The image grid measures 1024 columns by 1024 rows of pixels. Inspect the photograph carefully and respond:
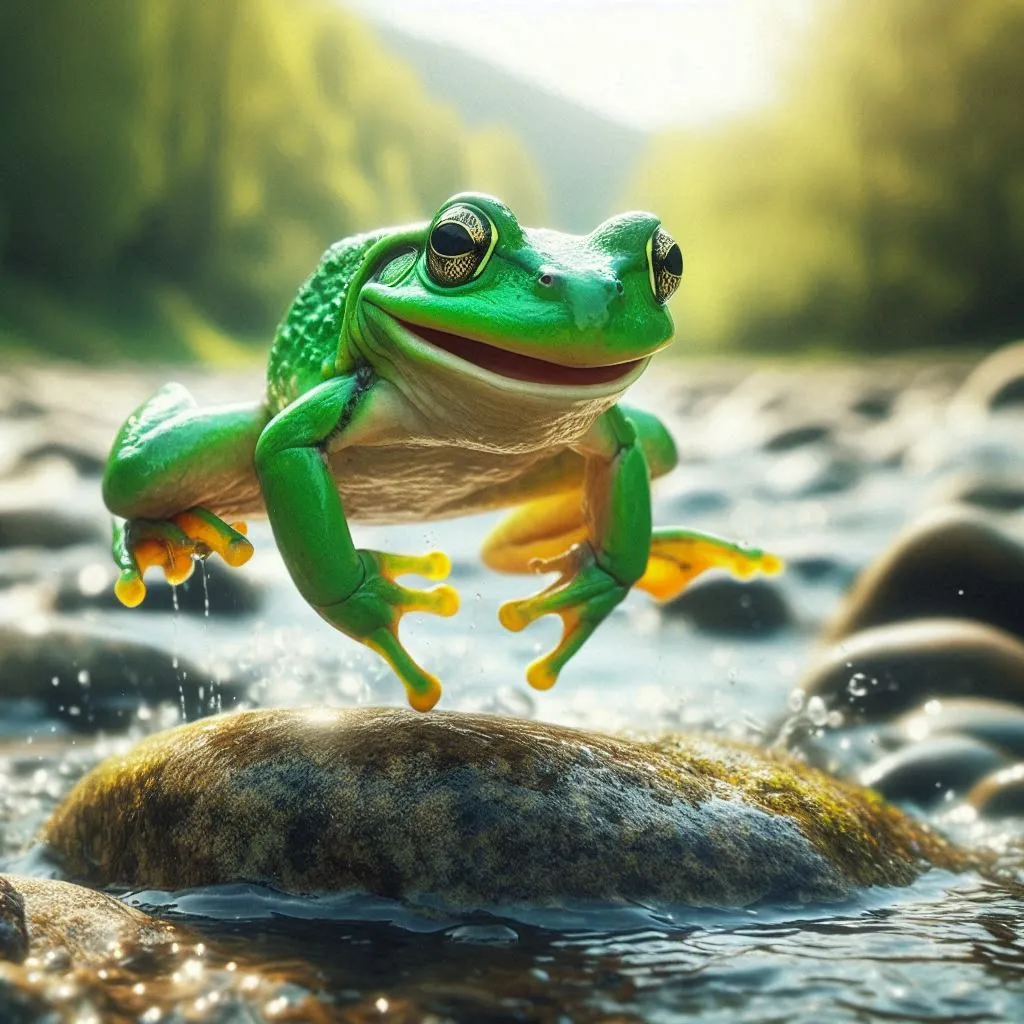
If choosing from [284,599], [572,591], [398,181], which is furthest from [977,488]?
[398,181]

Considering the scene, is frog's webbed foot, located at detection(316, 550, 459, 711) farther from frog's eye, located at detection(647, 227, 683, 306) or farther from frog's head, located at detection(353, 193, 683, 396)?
frog's eye, located at detection(647, 227, 683, 306)

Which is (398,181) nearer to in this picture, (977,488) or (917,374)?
(917,374)

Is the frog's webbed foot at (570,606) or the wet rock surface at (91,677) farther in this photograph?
the wet rock surface at (91,677)

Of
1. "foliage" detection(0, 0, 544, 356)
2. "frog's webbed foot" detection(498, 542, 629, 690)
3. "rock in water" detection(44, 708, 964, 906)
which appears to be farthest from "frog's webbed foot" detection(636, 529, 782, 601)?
"foliage" detection(0, 0, 544, 356)

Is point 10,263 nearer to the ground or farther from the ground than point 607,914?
farther from the ground

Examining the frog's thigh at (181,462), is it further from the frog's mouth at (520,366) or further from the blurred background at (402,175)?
the blurred background at (402,175)

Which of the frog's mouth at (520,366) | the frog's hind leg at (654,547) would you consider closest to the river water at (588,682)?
the frog's hind leg at (654,547)
